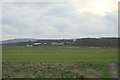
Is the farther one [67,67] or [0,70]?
[67,67]

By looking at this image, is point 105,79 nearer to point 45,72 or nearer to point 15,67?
point 45,72

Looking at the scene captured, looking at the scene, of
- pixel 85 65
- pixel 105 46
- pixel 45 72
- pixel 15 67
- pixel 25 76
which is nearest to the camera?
pixel 25 76

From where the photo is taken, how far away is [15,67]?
52.3 ft

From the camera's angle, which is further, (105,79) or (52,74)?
(52,74)

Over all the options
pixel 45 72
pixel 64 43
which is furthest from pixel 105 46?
pixel 45 72

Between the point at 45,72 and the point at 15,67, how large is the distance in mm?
2857

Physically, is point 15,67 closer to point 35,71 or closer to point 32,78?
point 35,71

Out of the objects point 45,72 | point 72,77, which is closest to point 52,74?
point 45,72

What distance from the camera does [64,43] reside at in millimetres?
62406

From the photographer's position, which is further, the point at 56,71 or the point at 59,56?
the point at 59,56

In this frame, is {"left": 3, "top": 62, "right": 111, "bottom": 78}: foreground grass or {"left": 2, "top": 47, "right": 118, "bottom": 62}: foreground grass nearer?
{"left": 3, "top": 62, "right": 111, "bottom": 78}: foreground grass

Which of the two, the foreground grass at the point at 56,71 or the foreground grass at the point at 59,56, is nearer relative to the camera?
the foreground grass at the point at 56,71

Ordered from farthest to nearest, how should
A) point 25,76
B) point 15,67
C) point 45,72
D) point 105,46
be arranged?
point 105,46 → point 15,67 → point 45,72 → point 25,76

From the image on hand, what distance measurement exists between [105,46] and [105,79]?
4085 centimetres
